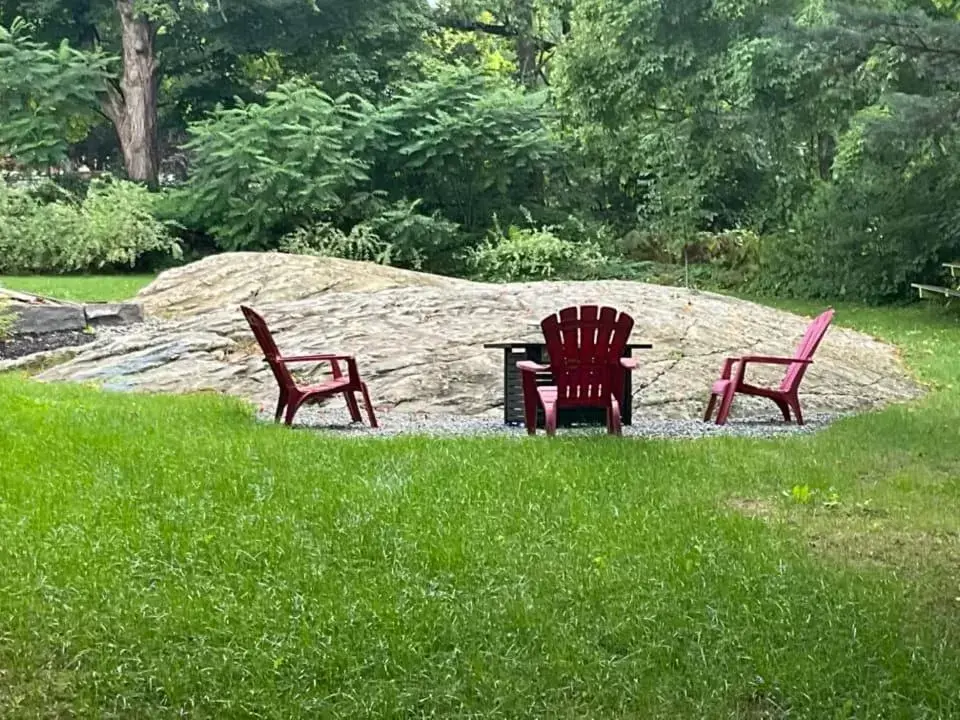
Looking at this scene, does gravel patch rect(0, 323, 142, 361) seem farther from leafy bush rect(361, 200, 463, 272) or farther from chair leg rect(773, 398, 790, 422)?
leafy bush rect(361, 200, 463, 272)

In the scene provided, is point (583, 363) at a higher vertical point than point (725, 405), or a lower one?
higher

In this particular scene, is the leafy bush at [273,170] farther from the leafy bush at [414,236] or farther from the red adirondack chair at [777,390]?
the red adirondack chair at [777,390]

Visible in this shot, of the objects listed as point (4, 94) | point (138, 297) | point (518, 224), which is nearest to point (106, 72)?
point (4, 94)

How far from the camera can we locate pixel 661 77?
1730 cm

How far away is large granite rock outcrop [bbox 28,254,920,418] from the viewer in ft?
27.9

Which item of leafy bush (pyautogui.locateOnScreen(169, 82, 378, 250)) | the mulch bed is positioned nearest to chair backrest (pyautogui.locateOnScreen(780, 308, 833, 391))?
the mulch bed

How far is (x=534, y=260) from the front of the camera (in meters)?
18.5

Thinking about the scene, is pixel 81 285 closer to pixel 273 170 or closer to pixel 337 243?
pixel 273 170

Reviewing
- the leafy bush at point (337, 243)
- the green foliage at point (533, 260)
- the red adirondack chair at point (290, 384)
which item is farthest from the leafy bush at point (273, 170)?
the red adirondack chair at point (290, 384)

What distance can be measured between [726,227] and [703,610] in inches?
715

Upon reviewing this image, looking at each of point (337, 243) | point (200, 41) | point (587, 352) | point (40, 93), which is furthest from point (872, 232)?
point (40, 93)

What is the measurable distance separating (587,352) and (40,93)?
18.0 metres

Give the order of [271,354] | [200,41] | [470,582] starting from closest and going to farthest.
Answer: [470,582]
[271,354]
[200,41]

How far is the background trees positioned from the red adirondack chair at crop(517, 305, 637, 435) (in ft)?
27.4
